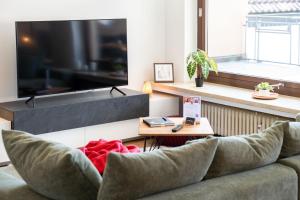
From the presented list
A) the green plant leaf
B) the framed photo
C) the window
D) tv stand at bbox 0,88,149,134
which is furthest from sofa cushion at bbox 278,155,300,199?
the framed photo

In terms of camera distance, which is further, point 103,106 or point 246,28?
point 246,28

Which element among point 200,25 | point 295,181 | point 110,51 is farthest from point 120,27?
point 295,181

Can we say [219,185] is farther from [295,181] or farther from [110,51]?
[110,51]

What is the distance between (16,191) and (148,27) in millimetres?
4263

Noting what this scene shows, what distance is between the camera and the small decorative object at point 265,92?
5359 millimetres

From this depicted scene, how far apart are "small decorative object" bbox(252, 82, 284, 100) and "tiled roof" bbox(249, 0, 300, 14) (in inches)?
32.9

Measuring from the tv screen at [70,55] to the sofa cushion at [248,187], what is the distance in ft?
10.6

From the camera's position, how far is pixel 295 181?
2611 mm

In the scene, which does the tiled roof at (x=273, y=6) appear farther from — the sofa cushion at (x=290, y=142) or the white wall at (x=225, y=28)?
the sofa cushion at (x=290, y=142)

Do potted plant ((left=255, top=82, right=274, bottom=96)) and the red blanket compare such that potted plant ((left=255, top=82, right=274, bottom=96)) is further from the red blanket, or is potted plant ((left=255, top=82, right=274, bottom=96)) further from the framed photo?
the red blanket

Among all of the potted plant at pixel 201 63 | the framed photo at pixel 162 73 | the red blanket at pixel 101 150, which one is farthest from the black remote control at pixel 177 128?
the framed photo at pixel 162 73

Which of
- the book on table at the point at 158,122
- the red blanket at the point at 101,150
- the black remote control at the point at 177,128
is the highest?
the red blanket at the point at 101,150

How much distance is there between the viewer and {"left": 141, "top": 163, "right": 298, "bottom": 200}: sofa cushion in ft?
7.43

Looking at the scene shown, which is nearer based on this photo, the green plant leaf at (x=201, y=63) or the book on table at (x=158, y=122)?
the book on table at (x=158, y=122)
